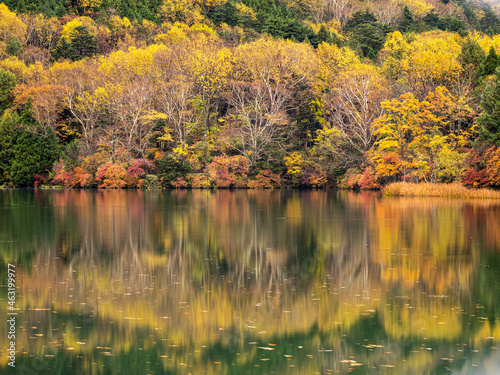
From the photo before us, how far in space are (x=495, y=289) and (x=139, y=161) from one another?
5413cm

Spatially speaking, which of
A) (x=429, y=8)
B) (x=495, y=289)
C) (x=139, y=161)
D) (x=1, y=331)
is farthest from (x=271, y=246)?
(x=429, y=8)

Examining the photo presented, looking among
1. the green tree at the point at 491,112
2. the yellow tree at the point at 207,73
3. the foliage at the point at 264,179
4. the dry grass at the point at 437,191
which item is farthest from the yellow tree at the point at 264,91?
the green tree at the point at 491,112

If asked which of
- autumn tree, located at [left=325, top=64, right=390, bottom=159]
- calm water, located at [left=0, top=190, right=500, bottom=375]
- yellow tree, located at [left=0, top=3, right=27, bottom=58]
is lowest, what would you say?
calm water, located at [left=0, top=190, right=500, bottom=375]

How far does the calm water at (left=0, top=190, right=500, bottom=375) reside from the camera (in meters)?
9.16

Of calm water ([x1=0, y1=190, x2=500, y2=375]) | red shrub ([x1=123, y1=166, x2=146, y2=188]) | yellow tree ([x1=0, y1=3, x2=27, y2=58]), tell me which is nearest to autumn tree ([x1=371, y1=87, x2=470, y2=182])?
red shrub ([x1=123, y1=166, x2=146, y2=188])

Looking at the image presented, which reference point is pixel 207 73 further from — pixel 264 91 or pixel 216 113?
pixel 264 91

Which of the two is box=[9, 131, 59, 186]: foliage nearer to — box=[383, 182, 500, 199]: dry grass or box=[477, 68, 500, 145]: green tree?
box=[383, 182, 500, 199]: dry grass

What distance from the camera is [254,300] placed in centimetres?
1249

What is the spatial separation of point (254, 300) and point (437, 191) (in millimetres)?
38691

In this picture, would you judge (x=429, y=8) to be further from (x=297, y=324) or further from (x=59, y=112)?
(x=297, y=324)

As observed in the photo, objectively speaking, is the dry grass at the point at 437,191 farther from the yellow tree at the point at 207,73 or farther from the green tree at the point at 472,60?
the yellow tree at the point at 207,73

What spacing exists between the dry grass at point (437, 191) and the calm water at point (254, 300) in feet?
70.2

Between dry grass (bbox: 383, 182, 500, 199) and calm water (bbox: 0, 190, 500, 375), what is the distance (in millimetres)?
21412

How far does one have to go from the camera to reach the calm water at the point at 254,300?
9.16 metres
